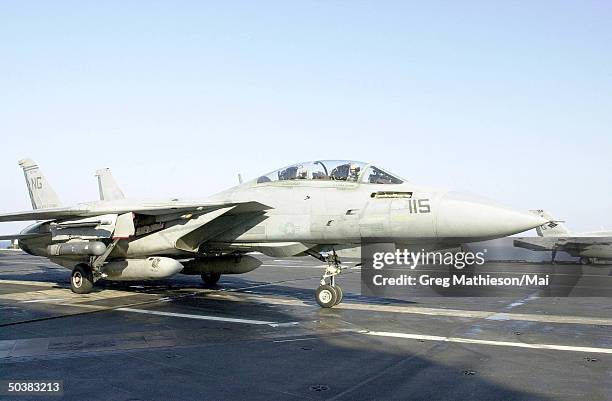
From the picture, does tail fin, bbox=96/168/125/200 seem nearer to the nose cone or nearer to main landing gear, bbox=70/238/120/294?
main landing gear, bbox=70/238/120/294

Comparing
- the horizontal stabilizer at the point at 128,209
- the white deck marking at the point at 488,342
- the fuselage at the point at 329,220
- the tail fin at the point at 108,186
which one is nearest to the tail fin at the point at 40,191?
the tail fin at the point at 108,186

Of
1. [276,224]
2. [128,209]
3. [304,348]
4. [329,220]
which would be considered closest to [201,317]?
[276,224]

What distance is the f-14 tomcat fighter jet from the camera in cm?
1016

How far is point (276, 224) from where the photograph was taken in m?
12.1

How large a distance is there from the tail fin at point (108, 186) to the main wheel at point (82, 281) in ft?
24.3

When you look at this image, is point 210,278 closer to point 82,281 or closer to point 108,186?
point 82,281

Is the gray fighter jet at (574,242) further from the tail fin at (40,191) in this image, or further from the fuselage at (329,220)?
the tail fin at (40,191)

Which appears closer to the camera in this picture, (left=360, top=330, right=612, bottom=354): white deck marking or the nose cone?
(left=360, top=330, right=612, bottom=354): white deck marking

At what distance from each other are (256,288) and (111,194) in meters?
→ 8.94

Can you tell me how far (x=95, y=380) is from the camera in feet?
19.0

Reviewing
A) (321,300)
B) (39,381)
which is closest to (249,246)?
(321,300)

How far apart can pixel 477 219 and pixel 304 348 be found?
4317 millimetres

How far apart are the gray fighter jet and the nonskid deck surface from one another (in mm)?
20235

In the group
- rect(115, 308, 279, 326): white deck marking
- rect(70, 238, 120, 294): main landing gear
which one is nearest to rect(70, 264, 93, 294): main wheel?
rect(70, 238, 120, 294): main landing gear
